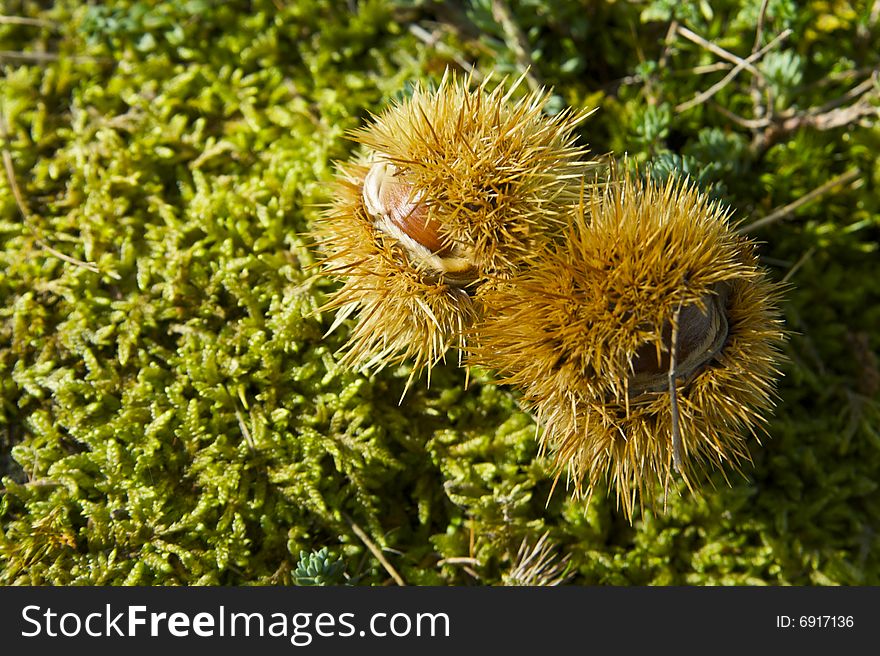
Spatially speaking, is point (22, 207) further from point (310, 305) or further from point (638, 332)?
point (638, 332)

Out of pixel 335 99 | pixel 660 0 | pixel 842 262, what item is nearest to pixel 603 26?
pixel 660 0

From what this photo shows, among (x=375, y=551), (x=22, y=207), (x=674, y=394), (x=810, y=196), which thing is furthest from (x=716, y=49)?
(x=22, y=207)

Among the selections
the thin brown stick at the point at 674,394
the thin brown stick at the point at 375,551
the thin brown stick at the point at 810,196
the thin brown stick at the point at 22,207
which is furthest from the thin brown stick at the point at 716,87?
the thin brown stick at the point at 22,207

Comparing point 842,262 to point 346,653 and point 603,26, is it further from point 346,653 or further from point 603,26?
point 346,653

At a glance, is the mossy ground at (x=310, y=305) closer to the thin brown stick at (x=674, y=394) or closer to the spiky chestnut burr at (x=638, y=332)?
the spiky chestnut burr at (x=638, y=332)

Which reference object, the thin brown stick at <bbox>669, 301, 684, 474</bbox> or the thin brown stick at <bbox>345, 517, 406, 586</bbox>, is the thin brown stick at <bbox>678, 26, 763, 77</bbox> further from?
the thin brown stick at <bbox>345, 517, 406, 586</bbox>
